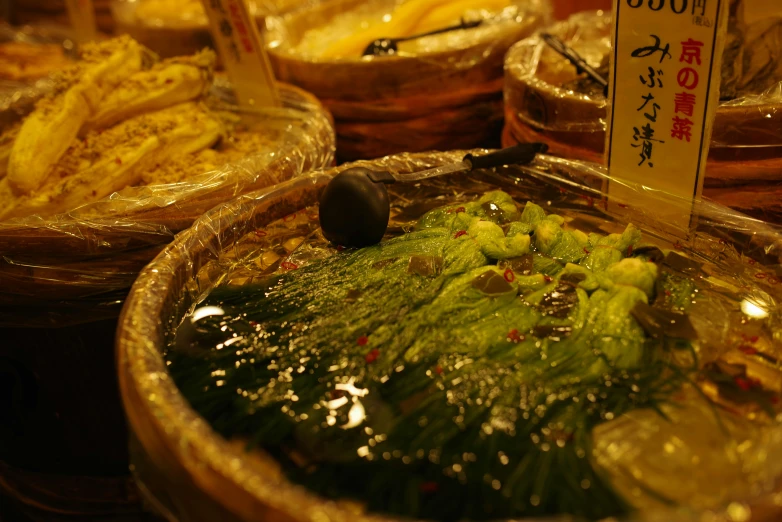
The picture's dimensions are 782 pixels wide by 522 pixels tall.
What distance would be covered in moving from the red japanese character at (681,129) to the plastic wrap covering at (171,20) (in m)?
2.82

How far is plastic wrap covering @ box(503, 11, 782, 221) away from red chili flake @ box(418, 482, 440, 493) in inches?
55.3

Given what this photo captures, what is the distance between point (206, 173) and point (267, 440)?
4.04 ft

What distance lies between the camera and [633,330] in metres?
1.33

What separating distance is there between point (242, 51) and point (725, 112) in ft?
5.88

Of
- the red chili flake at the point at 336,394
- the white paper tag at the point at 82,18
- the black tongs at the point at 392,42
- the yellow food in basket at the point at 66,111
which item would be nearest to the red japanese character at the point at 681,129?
the red chili flake at the point at 336,394

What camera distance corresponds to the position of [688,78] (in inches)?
59.8

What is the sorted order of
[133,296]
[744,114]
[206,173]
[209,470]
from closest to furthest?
[209,470]
[133,296]
[744,114]
[206,173]

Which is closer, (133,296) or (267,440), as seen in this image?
(267,440)

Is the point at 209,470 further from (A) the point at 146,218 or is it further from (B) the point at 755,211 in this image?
(B) the point at 755,211

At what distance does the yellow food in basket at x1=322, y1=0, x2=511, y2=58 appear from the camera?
3376mm

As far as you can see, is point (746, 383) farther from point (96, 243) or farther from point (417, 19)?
point (417, 19)

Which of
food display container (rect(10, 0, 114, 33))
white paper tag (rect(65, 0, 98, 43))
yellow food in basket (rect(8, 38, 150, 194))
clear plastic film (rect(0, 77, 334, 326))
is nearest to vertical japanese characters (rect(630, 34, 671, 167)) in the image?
clear plastic film (rect(0, 77, 334, 326))

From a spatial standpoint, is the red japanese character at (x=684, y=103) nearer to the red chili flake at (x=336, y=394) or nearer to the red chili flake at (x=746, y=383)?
the red chili flake at (x=746, y=383)

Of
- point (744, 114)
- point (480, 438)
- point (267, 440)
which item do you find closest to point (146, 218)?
point (267, 440)
